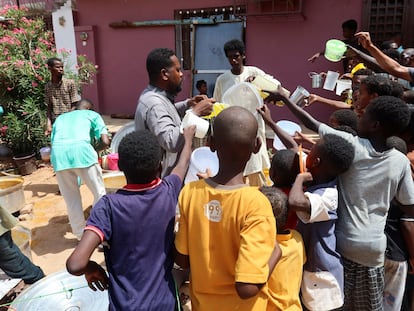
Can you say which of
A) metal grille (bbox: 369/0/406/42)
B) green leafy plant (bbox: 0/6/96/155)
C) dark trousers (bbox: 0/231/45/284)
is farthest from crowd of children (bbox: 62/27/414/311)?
metal grille (bbox: 369/0/406/42)

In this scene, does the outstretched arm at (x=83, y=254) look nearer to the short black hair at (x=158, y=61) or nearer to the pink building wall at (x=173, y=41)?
the short black hair at (x=158, y=61)

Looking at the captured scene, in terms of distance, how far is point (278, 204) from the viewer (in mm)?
1501

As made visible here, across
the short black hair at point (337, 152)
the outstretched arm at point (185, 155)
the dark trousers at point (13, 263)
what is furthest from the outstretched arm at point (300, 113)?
the dark trousers at point (13, 263)

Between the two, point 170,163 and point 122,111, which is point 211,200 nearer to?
point 170,163

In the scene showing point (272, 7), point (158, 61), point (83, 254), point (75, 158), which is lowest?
point (75, 158)

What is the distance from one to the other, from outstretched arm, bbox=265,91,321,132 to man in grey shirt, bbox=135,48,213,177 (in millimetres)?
418

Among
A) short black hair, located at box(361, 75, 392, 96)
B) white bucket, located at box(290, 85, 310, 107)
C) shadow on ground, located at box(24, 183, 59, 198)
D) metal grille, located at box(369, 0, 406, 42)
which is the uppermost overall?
Answer: metal grille, located at box(369, 0, 406, 42)

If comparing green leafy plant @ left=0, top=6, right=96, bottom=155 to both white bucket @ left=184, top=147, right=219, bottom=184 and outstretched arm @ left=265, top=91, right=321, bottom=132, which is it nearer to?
white bucket @ left=184, top=147, right=219, bottom=184

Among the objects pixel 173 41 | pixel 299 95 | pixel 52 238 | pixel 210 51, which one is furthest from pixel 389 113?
pixel 173 41

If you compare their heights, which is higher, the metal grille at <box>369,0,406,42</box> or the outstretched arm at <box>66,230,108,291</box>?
the metal grille at <box>369,0,406,42</box>

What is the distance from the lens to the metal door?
7.48m

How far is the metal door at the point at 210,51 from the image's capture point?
7484 mm

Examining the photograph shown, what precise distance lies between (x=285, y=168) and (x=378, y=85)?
3.21 ft

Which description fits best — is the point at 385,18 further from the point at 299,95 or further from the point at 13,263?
the point at 13,263
